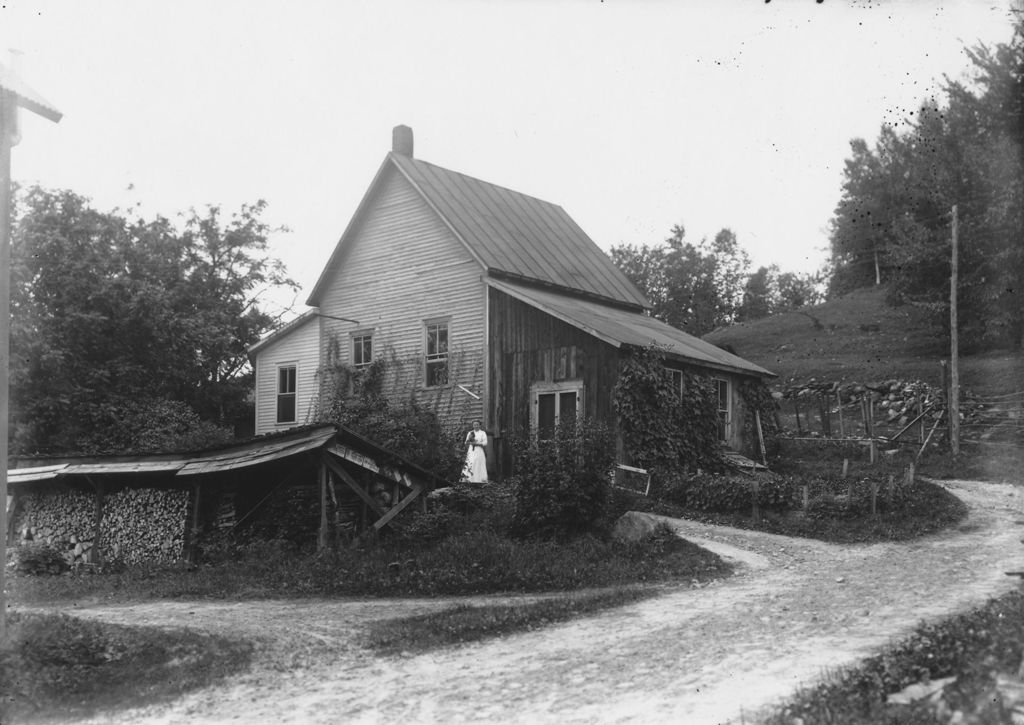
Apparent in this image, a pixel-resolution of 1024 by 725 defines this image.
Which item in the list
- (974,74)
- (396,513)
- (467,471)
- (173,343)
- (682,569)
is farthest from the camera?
(173,343)

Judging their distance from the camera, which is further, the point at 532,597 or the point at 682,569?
the point at 682,569

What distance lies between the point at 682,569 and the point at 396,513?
565 cm

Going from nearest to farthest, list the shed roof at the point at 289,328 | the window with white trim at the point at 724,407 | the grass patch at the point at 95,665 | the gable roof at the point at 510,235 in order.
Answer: the grass patch at the point at 95,665 → the window with white trim at the point at 724,407 → the gable roof at the point at 510,235 → the shed roof at the point at 289,328

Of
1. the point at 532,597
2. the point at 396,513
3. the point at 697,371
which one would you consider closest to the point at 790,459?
the point at 697,371

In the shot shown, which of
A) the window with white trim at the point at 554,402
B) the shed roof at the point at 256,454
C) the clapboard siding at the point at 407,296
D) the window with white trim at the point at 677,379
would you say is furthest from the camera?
the clapboard siding at the point at 407,296

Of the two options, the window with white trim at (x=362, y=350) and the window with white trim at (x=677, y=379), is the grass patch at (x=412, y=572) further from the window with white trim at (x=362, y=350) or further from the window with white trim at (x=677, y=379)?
the window with white trim at (x=362, y=350)

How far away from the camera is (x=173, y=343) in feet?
111

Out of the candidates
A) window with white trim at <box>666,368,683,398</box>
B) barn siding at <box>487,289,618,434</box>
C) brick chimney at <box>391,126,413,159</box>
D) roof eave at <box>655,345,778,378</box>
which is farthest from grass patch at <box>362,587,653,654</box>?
brick chimney at <box>391,126,413,159</box>

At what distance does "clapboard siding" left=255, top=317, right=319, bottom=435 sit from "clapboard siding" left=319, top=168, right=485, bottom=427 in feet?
2.12

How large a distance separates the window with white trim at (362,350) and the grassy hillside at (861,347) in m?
19.2

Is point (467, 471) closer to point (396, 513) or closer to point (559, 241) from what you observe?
point (396, 513)

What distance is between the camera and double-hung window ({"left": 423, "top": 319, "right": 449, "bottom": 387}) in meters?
26.5

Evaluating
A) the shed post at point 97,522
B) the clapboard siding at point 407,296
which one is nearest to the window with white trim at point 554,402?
the clapboard siding at point 407,296

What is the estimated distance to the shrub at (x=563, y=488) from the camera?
55.7 feet
